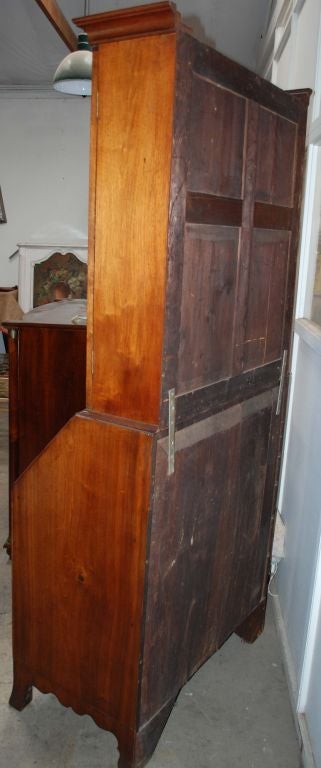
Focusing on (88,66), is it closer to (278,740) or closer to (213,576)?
(213,576)

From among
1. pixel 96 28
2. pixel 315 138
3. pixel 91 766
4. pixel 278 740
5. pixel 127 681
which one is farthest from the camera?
pixel 315 138

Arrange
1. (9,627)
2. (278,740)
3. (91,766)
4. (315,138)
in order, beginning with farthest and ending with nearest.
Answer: (9,627) < (315,138) < (278,740) < (91,766)

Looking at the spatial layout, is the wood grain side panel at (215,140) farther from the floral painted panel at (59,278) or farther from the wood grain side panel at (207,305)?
the floral painted panel at (59,278)

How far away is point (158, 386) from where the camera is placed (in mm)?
1438

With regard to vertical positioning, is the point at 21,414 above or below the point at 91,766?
above

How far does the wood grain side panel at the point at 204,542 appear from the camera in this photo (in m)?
1.56

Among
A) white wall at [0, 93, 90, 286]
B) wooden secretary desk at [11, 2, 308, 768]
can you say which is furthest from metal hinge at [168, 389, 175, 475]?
white wall at [0, 93, 90, 286]

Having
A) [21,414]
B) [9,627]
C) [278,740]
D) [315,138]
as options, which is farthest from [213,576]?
[315,138]

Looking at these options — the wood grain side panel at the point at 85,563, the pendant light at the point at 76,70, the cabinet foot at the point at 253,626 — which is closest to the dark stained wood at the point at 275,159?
the wood grain side panel at the point at 85,563

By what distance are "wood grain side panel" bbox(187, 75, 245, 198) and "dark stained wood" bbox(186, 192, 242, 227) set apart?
0.7 inches

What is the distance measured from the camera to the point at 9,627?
2363 millimetres

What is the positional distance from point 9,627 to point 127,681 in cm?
90

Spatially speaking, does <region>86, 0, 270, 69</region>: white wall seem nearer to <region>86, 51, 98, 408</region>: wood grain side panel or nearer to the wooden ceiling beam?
the wooden ceiling beam

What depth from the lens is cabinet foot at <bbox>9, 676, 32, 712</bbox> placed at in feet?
6.31
